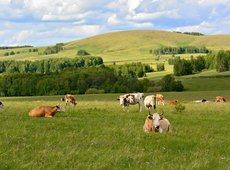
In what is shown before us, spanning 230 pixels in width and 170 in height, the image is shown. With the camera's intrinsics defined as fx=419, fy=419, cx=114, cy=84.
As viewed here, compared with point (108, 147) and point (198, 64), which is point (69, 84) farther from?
point (108, 147)

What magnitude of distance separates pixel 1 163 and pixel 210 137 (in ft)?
29.8

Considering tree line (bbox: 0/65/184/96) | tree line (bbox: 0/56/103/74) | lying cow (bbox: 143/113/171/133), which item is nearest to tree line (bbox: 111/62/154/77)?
tree line (bbox: 0/65/184/96)

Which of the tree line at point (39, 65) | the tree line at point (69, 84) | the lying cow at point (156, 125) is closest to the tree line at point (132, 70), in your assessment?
the tree line at point (69, 84)

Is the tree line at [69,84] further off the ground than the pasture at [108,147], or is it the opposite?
the pasture at [108,147]

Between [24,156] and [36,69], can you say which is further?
[36,69]

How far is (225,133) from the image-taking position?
18156 mm

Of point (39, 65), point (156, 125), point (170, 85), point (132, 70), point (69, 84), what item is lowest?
point (170, 85)

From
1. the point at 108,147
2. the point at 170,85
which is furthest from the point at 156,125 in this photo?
the point at 170,85

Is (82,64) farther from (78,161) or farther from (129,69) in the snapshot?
(78,161)

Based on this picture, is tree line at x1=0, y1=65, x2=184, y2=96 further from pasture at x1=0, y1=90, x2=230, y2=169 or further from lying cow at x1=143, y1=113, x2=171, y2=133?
pasture at x1=0, y1=90, x2=230, y2=169

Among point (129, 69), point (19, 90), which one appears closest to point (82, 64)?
point (129, 69)

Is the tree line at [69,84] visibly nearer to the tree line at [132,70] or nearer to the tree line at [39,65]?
the tree line at [132,70]

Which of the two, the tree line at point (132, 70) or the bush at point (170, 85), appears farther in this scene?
the tree line at point (132, 70)

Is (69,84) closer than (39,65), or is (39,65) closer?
(69,84)
